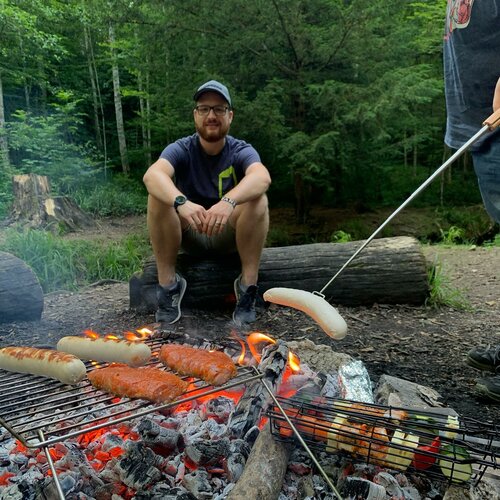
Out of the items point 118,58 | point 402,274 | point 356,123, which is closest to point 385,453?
point 402,274

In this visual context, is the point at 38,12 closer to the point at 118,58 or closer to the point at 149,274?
the point at 118,58

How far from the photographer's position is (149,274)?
14.3 ft

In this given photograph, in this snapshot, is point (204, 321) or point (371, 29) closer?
point (204, 321)

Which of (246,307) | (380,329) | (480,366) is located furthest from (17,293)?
(480,366)

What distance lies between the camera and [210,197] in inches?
158

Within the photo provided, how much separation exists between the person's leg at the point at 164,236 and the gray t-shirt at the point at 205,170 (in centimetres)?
32

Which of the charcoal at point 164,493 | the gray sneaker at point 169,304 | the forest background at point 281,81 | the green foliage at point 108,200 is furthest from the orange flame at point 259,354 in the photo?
the green foliage at point 108,200

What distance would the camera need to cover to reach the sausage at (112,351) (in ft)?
7.05

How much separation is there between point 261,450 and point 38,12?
15.6m

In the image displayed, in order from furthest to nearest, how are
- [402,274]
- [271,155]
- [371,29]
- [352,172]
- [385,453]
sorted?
[352,172] → [271,155] → [371,29] → [402,274] → [385,453]

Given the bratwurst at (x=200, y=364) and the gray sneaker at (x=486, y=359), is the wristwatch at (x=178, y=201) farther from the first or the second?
the gray sneaker at (x=486, y=359)

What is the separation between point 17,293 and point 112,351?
2.43 meters

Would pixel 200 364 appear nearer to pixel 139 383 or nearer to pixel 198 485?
pixel 139 383

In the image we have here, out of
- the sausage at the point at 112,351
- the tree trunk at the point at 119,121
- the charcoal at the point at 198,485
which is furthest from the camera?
the tree trunk at the point at 119,121
